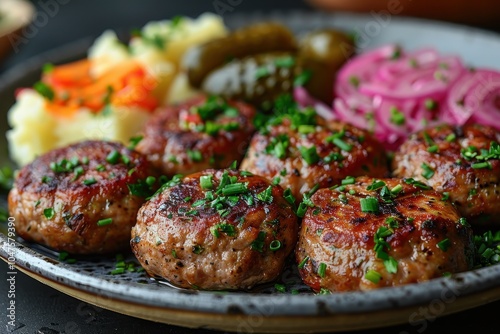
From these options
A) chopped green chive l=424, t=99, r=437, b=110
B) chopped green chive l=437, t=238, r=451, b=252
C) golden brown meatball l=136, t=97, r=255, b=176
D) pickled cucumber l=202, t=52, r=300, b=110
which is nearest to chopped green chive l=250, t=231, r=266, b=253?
chopped green chive l=437, t=238, r=451, b=252

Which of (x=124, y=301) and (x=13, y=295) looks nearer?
(x=124, y=301)

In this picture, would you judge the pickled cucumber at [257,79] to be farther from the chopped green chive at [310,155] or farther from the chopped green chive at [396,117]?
the chopped green chive at [310,155]

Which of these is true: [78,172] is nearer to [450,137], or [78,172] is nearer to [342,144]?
[342,144]

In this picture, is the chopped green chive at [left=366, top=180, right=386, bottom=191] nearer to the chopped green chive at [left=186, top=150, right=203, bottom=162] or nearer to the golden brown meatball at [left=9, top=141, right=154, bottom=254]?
the chopped green chive at [left=186, top=150, right=203, bottom=162]

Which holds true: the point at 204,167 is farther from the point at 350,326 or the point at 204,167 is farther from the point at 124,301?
the point at 350,326

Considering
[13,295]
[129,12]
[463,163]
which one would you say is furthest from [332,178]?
[129,12]

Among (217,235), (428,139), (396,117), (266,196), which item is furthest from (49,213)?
(396,117)

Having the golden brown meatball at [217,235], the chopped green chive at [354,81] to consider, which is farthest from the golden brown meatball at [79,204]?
the chopped green chive at [354,81]

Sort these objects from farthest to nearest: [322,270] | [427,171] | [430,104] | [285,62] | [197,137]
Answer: [285,62], [430,104], [197,137], [427,171], [322,270]
